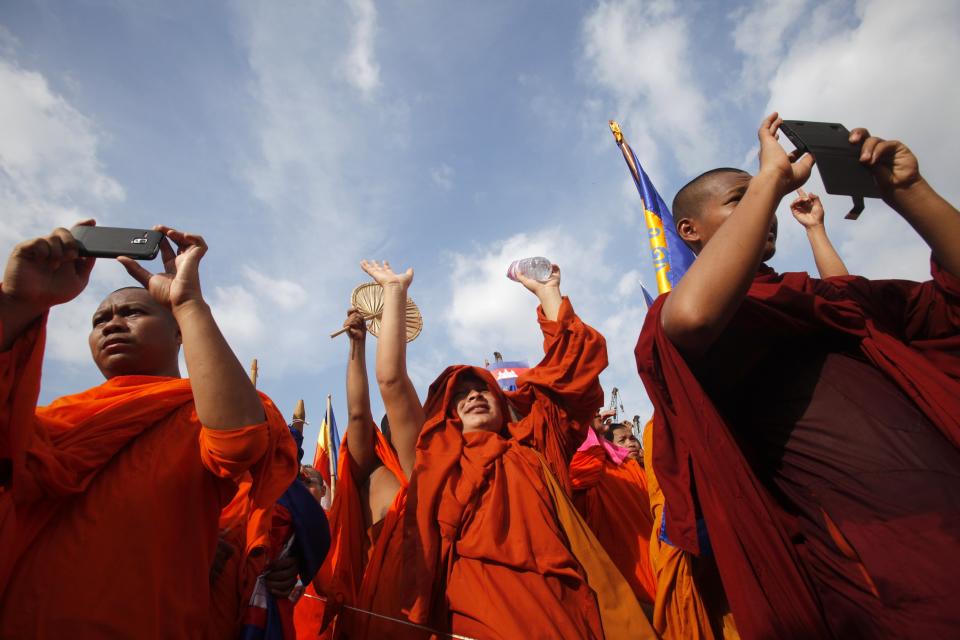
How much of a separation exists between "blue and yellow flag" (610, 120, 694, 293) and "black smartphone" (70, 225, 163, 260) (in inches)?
141

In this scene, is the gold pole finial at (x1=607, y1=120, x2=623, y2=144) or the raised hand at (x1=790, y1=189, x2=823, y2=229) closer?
the raised hand at (x1=790, y1=189, x2=823, y2=229)

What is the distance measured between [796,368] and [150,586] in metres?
2.11

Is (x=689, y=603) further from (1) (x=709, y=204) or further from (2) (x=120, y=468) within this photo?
(2) (x=120, y=468)

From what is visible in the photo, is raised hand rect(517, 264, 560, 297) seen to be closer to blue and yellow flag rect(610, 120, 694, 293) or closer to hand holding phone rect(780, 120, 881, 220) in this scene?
blue and yellow flag rect(610, 120, 694, 293)

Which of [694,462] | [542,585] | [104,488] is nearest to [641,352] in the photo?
[694,462]

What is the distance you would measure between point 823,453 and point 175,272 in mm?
2175

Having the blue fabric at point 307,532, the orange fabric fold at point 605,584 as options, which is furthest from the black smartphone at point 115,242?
the orange fabric fold at point 605,584

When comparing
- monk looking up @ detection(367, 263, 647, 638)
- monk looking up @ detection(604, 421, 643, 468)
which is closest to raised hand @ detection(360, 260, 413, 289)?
monk looking up @ detection(367, 263, 647, 638)

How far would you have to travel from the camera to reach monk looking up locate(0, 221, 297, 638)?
1.66 m

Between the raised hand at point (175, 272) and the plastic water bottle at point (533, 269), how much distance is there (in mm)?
2241

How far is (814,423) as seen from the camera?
1604 millimetres

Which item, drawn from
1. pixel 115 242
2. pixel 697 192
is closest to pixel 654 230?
pixel 697 192

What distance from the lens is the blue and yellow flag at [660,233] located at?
4977 mm

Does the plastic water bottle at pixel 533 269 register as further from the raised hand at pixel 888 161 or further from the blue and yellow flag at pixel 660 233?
the raised hand at pixel 888 161
